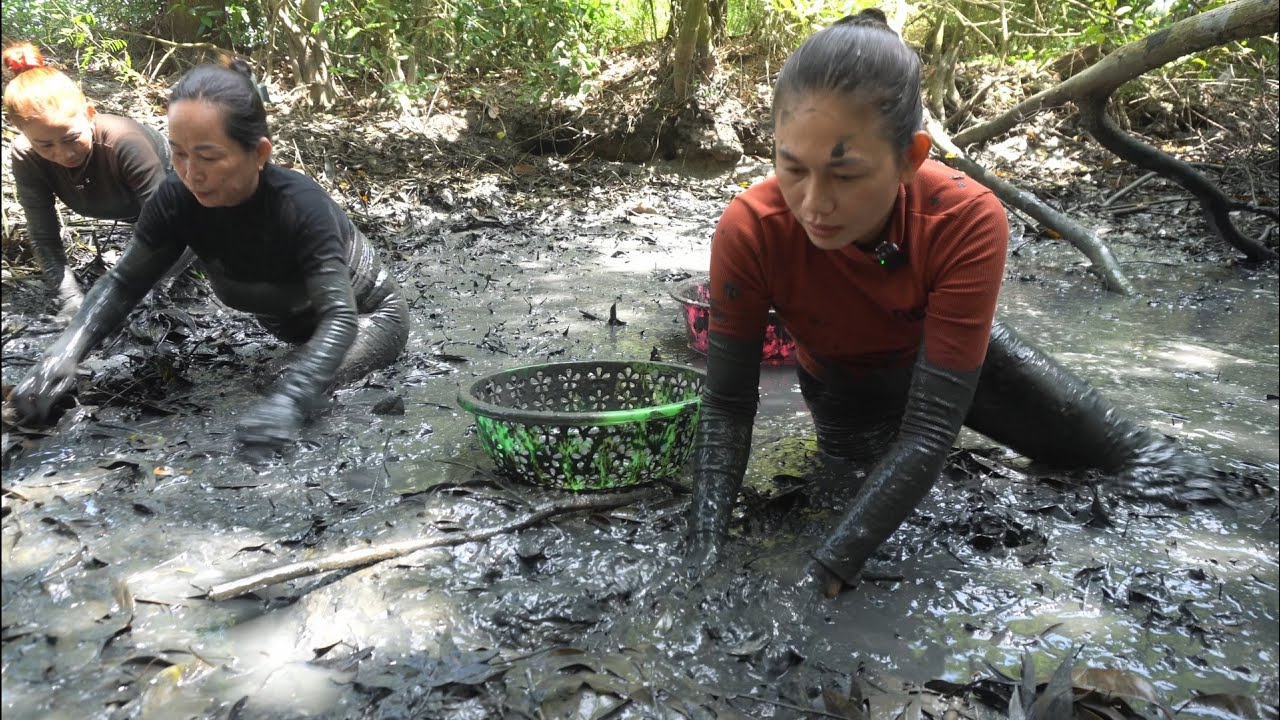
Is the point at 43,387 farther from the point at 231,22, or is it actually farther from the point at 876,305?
the point at 231,22

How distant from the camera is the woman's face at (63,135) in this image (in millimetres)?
3654

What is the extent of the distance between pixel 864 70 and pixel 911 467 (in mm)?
939

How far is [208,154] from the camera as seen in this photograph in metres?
2.81

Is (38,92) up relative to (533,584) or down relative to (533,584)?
up

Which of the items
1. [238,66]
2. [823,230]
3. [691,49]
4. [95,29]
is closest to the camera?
[823,230]

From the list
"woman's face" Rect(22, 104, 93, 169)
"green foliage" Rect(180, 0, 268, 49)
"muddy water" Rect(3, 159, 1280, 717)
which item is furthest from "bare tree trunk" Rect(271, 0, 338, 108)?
"muddy water" Rect(3, 159, 1280, 717)

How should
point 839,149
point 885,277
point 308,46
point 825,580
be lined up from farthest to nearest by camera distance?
point 308,46, point 885,277, point 825,580, point 839,149

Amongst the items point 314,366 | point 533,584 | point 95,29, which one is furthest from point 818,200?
point 95,29

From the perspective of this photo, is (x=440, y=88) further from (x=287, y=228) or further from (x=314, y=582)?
(x=314, y=582)

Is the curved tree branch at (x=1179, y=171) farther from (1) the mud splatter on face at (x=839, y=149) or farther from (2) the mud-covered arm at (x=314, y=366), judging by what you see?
(2) the mud-covered arm at (x=314, y=366)

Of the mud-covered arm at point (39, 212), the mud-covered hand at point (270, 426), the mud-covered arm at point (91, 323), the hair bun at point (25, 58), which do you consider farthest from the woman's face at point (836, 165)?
the mud-covered arm at point (39, 212)

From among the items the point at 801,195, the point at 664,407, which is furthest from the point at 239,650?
the point at 801,195

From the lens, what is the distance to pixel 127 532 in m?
2.34

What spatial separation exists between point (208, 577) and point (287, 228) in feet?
4.96
